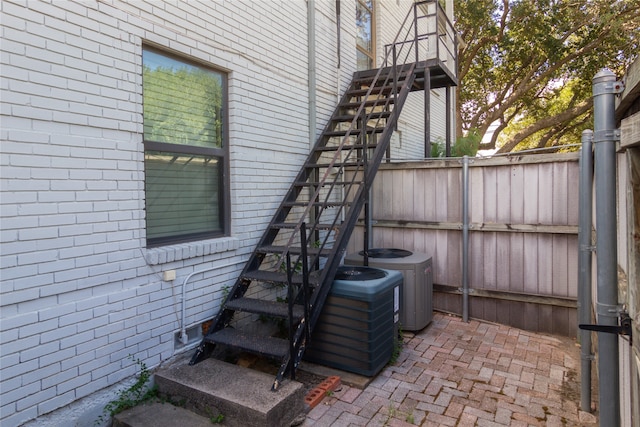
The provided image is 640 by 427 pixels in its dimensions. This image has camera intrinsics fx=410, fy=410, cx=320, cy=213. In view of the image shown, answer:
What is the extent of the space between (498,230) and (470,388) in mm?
2151

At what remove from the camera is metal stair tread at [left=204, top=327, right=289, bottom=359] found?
3312mm

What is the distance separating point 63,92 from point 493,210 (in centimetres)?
449

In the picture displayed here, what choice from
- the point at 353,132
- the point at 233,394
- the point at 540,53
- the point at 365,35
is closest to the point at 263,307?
the point at 233,394

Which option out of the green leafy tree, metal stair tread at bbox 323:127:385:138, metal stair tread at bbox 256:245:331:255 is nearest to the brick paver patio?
metal stair tread at bbox 256:245:331:255

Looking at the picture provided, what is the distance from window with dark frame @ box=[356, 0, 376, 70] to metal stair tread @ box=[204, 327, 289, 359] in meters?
4.98

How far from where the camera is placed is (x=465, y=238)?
5.12 meters

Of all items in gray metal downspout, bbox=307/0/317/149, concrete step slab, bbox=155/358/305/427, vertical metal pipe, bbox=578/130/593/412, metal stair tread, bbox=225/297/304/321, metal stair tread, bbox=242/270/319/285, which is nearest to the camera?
concrete step slab, bbox=155/358/305/427

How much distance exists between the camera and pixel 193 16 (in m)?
3.64

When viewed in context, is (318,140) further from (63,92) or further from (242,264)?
(63,92)

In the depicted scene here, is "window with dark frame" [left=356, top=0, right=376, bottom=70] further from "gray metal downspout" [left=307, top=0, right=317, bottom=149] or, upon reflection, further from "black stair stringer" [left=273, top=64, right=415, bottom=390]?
"black stair stringer" [left=273, top=64, right=415, bottom=390]

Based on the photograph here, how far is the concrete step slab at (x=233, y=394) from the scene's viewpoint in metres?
2.77

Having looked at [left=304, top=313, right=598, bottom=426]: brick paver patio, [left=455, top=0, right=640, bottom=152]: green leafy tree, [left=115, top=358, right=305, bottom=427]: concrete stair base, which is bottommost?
[left=304, top=313, right=598, bottom=426]: brick paver patio

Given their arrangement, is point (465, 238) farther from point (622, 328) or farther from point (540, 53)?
point (540, 53)

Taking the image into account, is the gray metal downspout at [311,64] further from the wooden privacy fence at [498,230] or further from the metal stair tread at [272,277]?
the metal stair tread at [272,277]
